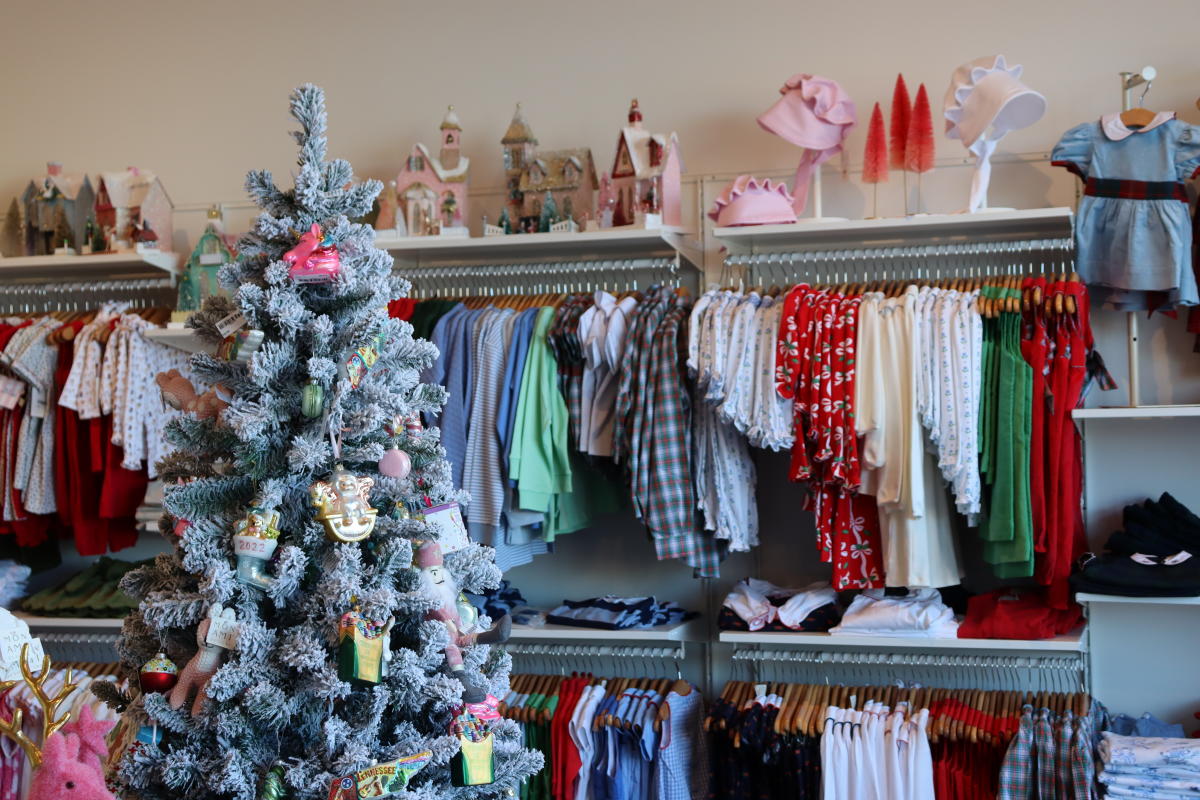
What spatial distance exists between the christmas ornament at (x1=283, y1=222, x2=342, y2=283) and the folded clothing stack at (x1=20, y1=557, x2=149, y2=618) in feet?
8.67

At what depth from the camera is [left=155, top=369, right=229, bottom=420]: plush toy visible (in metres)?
2.06

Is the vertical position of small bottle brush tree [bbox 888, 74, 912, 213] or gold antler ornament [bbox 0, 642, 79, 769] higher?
small bottle brush tree [bbox 888, 74, 912, 213]

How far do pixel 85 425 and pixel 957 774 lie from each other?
3112 mm

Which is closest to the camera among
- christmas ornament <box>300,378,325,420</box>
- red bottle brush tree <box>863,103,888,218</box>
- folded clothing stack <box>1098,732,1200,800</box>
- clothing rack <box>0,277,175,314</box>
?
christmas ornament <box>300,378,325,420</box>

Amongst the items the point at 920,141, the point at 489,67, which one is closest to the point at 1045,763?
the point at 920,141

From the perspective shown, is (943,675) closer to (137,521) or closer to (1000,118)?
(1000,118)

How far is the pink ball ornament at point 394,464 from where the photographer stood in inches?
78.2

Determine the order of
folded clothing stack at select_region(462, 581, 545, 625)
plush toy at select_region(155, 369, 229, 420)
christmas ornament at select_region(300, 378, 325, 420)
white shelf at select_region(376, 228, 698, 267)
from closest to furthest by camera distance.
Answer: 1. christmas ornament at select_region(300, 378, 325, 420)
2. plush toy at select_region(155, 369, 229, 420)
3. white shelf at select_region(376, 228, 698, 267)
4. folded clothing stack at select_region(462, 581, 545, 625)

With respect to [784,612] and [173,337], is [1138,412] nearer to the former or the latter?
[784,612]

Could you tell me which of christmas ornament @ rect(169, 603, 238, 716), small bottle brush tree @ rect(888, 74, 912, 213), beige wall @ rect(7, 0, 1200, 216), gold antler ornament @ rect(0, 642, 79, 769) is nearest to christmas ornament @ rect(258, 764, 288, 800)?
christmas ornament @ rect(169, 603, 238, 716)

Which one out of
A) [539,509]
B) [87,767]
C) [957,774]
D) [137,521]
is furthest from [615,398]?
[87,767]

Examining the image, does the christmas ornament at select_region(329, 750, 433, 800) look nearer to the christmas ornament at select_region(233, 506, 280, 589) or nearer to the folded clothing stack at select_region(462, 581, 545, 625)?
the christmas ornament at select_region(233, 506, 280, 589)

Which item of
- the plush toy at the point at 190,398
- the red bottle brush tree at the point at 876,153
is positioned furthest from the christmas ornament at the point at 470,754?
the red bottle brush tree at the point at 876,153

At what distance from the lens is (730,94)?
421 centimetres
